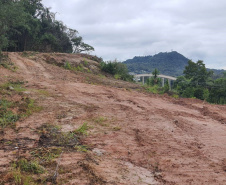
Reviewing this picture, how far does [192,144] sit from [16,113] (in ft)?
12.3

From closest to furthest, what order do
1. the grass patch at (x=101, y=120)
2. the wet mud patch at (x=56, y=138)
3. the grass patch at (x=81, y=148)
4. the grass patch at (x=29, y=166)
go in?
the grass patch at (x=29, y=166) < the grass patch at (x=81, y=148) < the wet mud patch at (x=56, y=138) < the grass patch at (x=101, y=120)

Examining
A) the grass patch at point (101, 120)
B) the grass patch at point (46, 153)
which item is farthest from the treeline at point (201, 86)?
the grass patch at point (46, 153)

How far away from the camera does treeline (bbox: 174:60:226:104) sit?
679 inches

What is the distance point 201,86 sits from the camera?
19.2 m

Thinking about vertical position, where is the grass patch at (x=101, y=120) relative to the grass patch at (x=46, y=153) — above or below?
above

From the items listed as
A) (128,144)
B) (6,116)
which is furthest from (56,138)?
(6,116)

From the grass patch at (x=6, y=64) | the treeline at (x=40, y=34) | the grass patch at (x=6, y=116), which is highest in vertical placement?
the treeline at (x=40, y=34)

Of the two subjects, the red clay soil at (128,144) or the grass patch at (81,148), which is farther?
the grass patch at (81,148)

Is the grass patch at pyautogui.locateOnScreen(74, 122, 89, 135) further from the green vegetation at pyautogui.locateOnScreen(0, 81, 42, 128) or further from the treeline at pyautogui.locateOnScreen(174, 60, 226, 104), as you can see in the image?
the treeline at pyautogui.locateOnScreen(174, 60, 226, 104)

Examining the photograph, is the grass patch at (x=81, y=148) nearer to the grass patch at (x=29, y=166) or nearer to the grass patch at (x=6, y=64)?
the grass patch at (x=29, y=166)

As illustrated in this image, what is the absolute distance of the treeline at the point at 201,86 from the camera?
17234 mm

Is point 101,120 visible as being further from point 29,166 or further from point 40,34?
point 40,34

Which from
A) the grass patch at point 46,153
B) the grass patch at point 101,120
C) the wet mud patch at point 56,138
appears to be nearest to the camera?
the grass patch at point 46,153

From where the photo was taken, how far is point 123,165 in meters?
2.99
